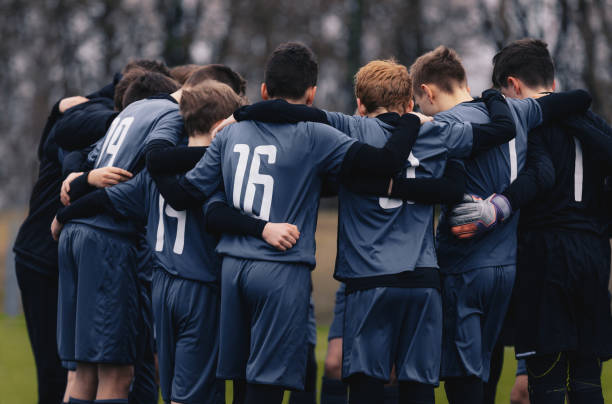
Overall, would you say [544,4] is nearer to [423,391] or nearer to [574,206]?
[574,206]

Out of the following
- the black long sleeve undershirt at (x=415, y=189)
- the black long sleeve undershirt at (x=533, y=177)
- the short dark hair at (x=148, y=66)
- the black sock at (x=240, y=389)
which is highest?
the short dark hair at (x=148, y=66)

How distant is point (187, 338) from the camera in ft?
12.5

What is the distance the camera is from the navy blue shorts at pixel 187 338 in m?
3.76

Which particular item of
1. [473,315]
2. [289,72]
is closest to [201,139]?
[289,72]

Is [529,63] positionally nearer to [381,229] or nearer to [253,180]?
[381,229]

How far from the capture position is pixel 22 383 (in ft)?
23.5

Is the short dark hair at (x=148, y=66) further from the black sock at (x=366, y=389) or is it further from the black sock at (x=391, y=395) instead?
the black sock at (x=366, y=389)

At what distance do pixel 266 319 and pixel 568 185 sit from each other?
1.77 meters

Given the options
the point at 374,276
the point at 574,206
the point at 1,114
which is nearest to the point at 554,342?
the point at 574,206

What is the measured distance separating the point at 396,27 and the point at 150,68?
1226cm

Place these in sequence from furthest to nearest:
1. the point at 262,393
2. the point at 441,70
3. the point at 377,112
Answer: the point at 441,70, the point at 377,112, the point at 262,393

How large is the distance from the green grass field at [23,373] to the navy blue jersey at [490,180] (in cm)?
257

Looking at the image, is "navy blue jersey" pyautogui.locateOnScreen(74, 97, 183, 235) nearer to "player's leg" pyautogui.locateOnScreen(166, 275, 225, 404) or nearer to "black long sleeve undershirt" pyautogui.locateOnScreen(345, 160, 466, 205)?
"player's leg" pyautogui.locateOnScreen(166, 275, 225, 404)

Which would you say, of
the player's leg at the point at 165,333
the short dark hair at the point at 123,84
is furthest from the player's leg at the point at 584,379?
the short dark hair at the point at 123,84
